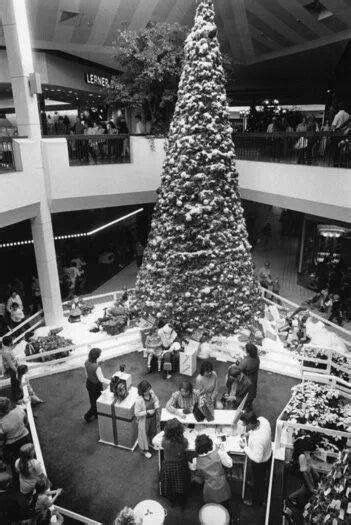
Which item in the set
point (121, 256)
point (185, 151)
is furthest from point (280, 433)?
point (121, 256)

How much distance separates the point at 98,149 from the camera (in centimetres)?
1191

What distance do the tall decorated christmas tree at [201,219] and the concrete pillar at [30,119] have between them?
3.16 meters

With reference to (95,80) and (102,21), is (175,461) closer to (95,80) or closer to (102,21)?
(102,21)

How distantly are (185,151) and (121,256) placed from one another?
922cm

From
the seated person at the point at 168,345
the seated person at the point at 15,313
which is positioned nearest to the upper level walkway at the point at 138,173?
the seated person at the point at 15,313

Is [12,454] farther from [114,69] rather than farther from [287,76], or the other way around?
[287,76]

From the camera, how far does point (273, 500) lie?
559 centimetres

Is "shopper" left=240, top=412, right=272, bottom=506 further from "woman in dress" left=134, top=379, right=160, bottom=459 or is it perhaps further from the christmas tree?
the christmas tree

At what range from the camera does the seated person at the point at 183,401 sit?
6.09m

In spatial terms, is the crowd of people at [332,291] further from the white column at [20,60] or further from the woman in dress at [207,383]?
the white column at [20,60]

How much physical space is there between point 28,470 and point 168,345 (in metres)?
4.26

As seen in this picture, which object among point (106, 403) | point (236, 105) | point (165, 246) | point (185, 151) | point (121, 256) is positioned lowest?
point (121, 256)

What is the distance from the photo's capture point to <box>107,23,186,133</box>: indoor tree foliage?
11695 mm

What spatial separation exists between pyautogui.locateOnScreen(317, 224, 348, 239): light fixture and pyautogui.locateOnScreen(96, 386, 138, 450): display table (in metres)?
10.2
